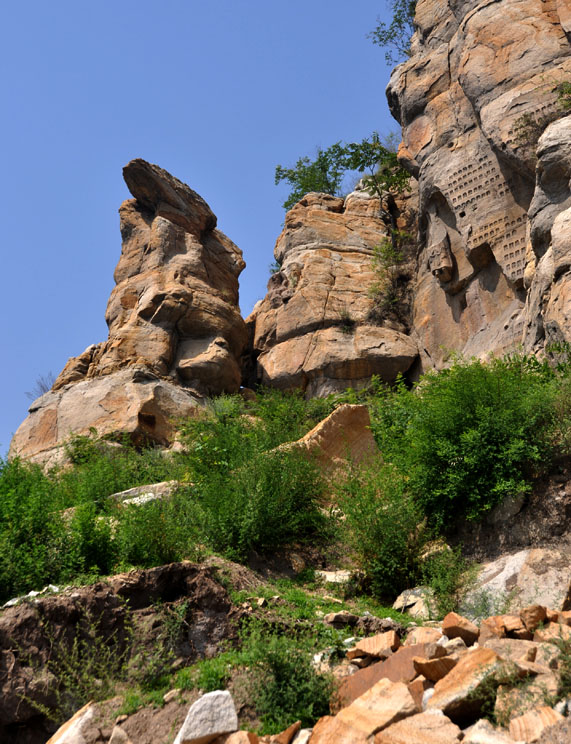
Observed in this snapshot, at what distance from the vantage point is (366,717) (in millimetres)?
4586

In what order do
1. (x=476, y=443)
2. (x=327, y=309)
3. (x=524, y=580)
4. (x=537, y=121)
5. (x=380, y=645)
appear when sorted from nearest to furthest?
1. (x=380, y=645)
2. (x=524, y=580)
3. (x=476, y=443)
4. (x=537, y=121)
5. (x=327, y=309)

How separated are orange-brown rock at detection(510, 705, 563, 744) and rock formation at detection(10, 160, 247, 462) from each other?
15.6 m

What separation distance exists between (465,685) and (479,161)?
55.3ft

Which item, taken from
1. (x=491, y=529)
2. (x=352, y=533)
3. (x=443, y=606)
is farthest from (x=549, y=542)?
(x=352, y=533)

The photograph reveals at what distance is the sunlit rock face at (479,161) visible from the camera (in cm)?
1669

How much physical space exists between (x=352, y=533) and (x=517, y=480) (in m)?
2.36

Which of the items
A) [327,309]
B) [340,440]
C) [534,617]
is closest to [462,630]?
[534,617]

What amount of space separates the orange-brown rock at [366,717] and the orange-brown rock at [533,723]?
71 centimetres

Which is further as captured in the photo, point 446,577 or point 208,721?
point 446,577

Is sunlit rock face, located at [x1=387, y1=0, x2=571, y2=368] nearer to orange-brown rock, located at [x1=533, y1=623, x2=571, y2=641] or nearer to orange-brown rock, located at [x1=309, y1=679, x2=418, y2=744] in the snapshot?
orange-brown rock, located at [x1=533, y1=623, x2=571, y2=641]

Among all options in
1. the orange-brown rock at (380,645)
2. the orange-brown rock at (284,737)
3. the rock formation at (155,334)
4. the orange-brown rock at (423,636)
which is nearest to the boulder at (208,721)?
the orange-brown rock at (284,737)

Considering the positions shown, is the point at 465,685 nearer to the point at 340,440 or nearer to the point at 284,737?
the point at 284,737

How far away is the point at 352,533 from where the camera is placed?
9266 millimetres

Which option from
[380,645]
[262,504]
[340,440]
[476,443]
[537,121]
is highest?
[537,121]
